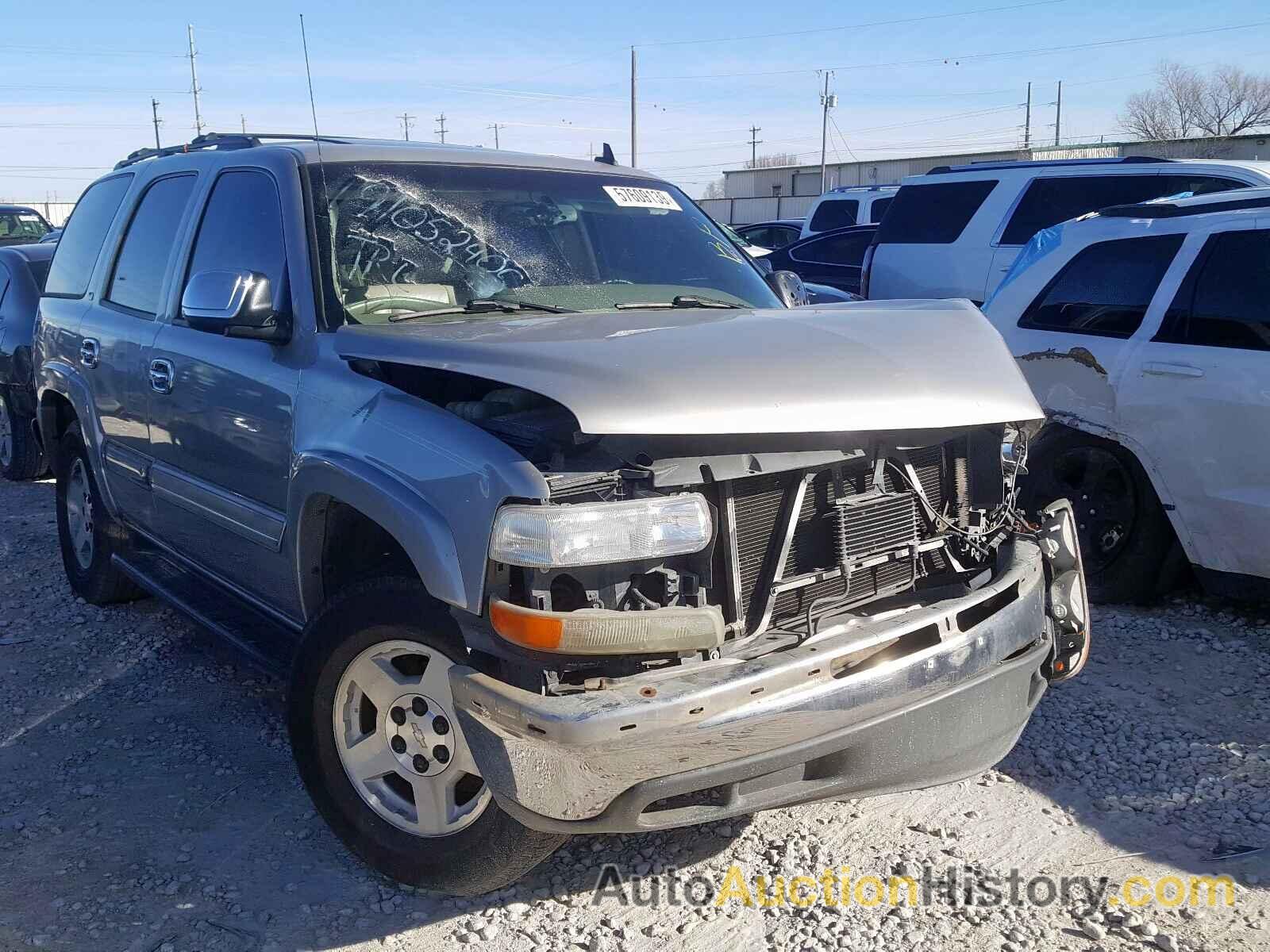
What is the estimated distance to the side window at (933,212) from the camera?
9.61 metres

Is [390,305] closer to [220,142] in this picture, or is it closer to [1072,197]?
[220,142]

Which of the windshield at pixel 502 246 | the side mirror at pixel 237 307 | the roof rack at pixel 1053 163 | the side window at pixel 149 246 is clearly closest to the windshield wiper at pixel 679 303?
the windshield at pixel 502 246

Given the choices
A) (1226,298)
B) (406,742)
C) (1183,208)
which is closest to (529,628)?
(406,742)

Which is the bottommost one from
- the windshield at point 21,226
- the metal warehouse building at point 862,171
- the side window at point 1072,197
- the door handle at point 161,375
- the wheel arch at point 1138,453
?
the wheel arch at point 1138,453

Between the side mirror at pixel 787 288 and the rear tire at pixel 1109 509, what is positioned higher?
the side mirror at pixel 787 288

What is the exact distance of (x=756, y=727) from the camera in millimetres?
2475

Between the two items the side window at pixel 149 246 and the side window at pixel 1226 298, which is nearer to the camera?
the side window at pixel 149 246

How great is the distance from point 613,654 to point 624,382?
0.61 metres

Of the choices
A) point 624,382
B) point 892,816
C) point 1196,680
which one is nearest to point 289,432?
point 624,382

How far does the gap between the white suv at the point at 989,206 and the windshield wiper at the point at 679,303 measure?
5.66 metres

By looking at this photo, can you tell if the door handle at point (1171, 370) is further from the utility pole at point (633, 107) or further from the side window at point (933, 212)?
the utility pole at point (633, 107)

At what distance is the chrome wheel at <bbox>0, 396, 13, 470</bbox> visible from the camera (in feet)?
27.5

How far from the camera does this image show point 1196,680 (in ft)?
14.3

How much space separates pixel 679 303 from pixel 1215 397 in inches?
88.9
